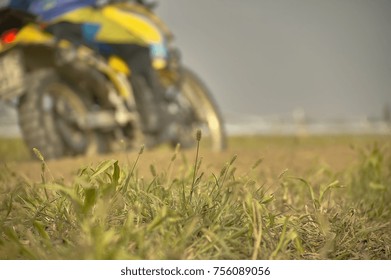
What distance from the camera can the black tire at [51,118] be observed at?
2.04 metres

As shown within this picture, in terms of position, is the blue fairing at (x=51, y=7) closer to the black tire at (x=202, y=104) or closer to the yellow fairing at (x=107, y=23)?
the yellow fairing at (x=107, y=23)

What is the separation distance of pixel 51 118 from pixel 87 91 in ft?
1.27

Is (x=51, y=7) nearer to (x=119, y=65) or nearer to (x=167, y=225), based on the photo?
(x=119, y=65)

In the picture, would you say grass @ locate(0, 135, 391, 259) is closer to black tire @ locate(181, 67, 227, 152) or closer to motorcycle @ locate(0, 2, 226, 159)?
motorcycle @ locate(0, 2, 226, 159)

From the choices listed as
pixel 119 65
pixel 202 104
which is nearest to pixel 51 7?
pixel 119 65

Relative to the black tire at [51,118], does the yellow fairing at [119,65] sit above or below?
above

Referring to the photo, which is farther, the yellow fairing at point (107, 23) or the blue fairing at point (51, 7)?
the yellow fairing at point (107, 23)

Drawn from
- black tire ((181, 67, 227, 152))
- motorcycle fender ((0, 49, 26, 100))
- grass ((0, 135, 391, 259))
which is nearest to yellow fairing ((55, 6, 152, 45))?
motorcycle fender ((0, 49, 26, 100))

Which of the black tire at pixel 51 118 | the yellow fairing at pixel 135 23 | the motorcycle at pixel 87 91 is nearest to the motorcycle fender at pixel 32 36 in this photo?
the motorcycle at pixel 87 91

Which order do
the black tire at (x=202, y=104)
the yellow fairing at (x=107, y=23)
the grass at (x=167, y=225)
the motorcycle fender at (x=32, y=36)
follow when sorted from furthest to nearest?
the black tire at (x=202, y=104) → the yellow fairing at (x=107, y=23) → the motorcycle fender at (x=32, y=36) → the grass at (x=167, y=225)

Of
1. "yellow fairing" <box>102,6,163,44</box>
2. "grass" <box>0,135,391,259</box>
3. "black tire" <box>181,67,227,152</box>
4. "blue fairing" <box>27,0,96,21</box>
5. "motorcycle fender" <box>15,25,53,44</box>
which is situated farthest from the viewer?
"black tire" <box>181,67,227,152</box>

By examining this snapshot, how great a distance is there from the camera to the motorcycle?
2.04m

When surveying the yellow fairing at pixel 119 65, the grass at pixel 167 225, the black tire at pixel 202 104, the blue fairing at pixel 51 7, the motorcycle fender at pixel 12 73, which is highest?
the blue fairing at pixel 51 7
